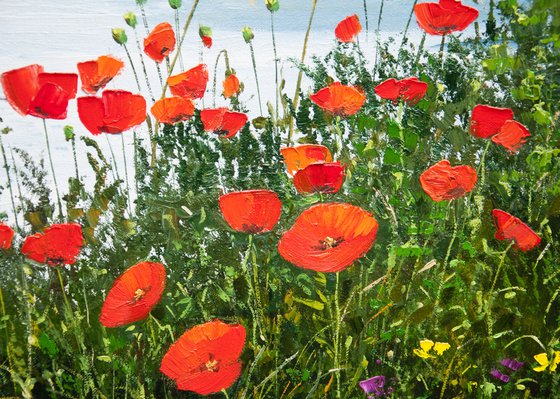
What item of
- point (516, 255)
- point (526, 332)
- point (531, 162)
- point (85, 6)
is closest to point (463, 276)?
point (526, 332)

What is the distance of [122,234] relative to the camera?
5.62 feet

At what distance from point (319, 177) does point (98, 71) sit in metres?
0.77

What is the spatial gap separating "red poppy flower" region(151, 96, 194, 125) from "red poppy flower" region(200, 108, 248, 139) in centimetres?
4

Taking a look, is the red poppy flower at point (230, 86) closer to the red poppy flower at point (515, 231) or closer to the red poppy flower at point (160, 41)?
the red poppy flower at point (160, 41)

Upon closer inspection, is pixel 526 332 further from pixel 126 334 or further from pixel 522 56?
pixel 522 56

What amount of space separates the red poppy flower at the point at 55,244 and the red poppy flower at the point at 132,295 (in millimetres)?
244

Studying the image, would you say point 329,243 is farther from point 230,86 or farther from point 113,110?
point 230,86

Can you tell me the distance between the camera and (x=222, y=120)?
170 cm

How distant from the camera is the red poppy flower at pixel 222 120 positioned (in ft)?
5.45

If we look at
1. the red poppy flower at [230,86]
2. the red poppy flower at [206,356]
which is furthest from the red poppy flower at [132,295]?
the red poppy flower at [230,86]

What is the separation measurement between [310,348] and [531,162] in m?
0.89

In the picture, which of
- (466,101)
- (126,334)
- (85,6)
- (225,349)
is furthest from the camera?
(85,6)

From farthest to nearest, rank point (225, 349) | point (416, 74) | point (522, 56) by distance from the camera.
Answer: point (522, 56)
point (416, 74)
point (225, 349)

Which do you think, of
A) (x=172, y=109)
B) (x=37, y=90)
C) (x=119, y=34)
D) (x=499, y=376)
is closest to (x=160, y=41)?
(x=119, y=34)
